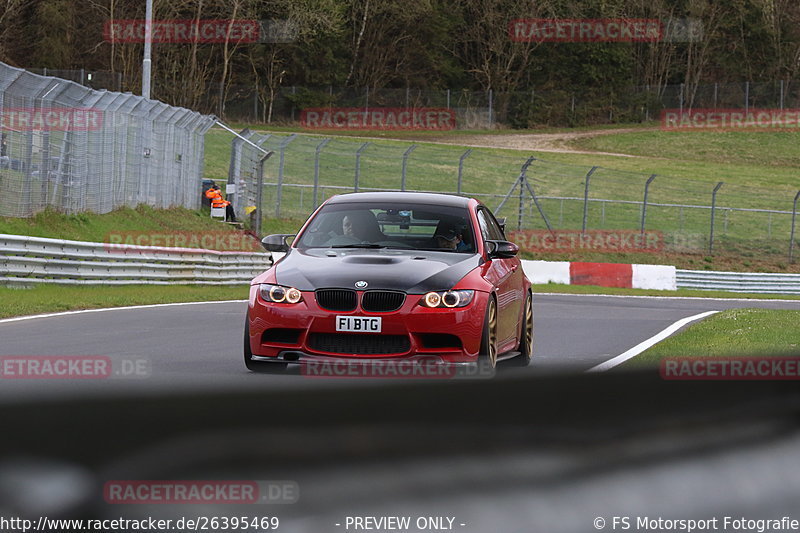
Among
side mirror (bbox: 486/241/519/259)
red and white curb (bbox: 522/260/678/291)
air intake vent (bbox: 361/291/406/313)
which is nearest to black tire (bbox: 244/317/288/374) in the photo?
air intake vent (bbox: 361/291/406/313)

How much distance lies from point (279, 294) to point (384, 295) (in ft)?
2.55

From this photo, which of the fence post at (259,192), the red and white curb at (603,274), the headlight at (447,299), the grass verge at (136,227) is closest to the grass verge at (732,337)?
the headlight at (447,299)

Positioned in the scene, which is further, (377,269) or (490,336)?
(490,336)

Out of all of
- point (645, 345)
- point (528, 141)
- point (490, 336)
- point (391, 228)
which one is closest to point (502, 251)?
point (391, 228)

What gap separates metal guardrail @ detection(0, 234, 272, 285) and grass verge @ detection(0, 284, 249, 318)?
0.58 feet

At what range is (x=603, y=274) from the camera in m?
33.2

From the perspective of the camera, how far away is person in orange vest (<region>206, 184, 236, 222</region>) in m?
35.0

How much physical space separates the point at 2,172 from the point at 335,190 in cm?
2431

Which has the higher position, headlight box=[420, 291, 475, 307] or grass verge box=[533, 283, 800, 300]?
headlight box=[420, 291, 475, 307]

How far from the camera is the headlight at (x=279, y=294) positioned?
333 inches

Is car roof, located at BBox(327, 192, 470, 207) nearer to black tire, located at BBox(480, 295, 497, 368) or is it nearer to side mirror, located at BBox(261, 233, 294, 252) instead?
side mirror, located at BBox(261, 233, 294, 252)

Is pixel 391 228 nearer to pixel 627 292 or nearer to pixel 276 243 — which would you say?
pixel 276 243

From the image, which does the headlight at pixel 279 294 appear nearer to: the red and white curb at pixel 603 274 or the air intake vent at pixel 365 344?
the air intake vent at pixel 365 344

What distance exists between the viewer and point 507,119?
3216 inches
